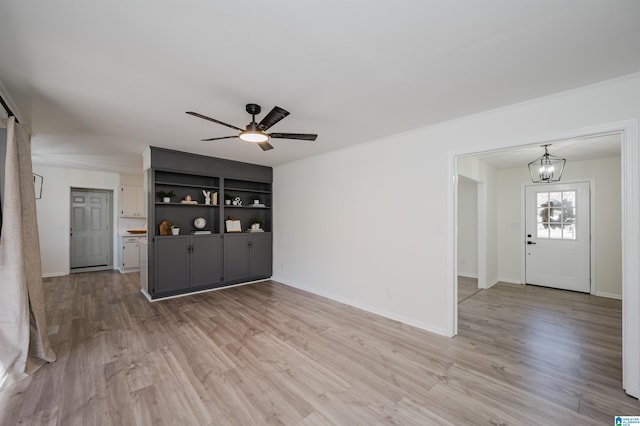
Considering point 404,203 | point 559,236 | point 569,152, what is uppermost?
point 569,152

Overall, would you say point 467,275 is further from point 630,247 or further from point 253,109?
point 253,109

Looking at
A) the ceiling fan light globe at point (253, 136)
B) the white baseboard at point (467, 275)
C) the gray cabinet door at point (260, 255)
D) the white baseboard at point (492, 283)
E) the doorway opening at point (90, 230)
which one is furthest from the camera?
the doorway opening at point (90, 230)

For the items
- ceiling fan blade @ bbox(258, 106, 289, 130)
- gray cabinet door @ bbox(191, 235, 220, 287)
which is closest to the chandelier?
ceiling fan blade @ bbox(258, 106, 289, 130)

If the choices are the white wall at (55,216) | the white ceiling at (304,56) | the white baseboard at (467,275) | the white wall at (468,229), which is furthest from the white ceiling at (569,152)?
the white wall at (55,216)

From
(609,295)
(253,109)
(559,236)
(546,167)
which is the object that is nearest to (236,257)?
(253,109)

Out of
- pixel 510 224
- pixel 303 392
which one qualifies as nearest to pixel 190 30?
pixel 303 392

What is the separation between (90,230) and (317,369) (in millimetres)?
7200

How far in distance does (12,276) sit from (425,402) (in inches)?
140

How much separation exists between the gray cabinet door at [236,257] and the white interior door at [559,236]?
5.80 metres

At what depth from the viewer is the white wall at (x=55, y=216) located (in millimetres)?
5882

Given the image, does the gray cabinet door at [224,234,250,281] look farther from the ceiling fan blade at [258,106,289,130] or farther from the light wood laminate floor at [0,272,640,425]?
the ceiling fan blade at [258,106,289,130]

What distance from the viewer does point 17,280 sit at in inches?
91.2

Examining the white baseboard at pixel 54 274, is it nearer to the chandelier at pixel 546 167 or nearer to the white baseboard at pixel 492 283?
the white baseboard at pixel 492 283

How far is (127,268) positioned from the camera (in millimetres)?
6609
